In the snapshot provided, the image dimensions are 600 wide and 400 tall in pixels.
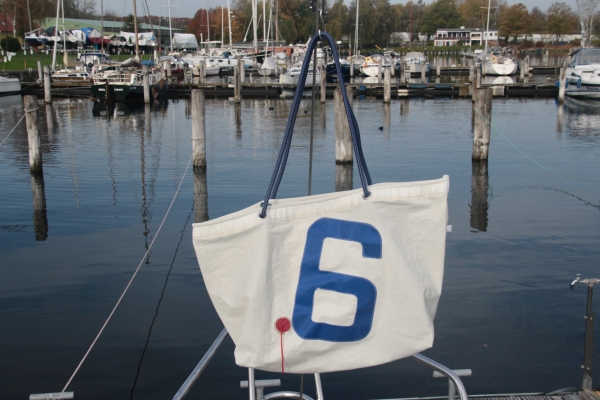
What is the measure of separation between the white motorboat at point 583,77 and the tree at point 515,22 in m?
86.6

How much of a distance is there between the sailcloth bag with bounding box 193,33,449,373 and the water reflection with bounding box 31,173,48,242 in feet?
31.1

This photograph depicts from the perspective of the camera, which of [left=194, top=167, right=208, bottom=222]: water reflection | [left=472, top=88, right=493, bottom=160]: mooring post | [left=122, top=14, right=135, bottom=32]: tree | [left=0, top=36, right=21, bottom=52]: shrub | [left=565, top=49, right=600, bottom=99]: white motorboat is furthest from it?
[left=122, top=14, right=135, bottom=32]: tree

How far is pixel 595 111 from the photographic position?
103 feet

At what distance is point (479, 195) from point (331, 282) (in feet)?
40.2

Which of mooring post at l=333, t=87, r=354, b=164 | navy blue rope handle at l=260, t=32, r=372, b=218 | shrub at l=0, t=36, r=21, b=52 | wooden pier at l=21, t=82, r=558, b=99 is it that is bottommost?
mooring post at l=333, t=87, r=354, b=164

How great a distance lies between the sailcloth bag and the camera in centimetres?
217

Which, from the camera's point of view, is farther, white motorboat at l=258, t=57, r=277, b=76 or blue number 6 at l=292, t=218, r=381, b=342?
white motorboat at l=258, t=57, r=277, b=76

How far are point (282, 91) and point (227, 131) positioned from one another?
58.0 ft

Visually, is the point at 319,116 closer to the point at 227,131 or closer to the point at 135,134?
the point at 227,131

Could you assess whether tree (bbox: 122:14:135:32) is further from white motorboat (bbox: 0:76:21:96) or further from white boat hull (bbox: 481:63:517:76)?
white boat hull (bbox: 481:63:517:76)

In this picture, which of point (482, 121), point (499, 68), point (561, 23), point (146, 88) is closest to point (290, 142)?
point (482, 121)

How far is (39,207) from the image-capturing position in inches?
509

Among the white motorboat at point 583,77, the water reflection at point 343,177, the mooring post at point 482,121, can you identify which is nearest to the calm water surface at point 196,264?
the water reflection at point 343,177

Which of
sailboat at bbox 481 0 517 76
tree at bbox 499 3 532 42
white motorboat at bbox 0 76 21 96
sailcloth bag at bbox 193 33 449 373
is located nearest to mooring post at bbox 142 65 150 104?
white motorboat at bbox 0 76 21 96
